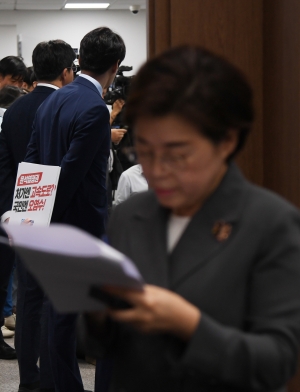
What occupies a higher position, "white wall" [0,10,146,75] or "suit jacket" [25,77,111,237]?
"white wall" [0,10,146,75]

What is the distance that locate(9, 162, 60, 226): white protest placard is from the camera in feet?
8.56

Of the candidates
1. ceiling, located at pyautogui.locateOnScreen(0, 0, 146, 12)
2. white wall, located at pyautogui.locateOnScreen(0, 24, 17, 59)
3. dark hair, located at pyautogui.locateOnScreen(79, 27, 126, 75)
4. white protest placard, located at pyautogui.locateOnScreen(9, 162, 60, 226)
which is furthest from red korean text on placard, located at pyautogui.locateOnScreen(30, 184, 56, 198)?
white wall, located at pyautogui.locateOnScreen(0, 24, 17, 59)

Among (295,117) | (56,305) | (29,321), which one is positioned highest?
(295,117)

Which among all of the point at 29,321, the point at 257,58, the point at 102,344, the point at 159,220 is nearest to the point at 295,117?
the point at 257,58

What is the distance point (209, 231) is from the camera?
43.0 inches

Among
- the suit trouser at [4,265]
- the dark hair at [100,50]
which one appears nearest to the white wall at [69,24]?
the suit trouser at [4,265]

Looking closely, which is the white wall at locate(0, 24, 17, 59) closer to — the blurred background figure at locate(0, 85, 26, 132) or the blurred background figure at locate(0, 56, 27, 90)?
the blurred background figure at locate(0, 56, 27, 90)

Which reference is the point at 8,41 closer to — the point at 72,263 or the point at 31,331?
the point at 31,331

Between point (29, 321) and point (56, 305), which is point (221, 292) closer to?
point (56, 305)

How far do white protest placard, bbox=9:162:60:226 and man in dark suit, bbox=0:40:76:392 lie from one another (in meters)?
0.39

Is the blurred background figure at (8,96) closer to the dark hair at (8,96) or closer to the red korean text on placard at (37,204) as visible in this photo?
the dark hair at (8,96)

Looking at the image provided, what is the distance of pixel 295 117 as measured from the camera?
6.54 feet

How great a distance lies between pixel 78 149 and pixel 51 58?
2.54ft

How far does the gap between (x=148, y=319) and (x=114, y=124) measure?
4153 millimetres
